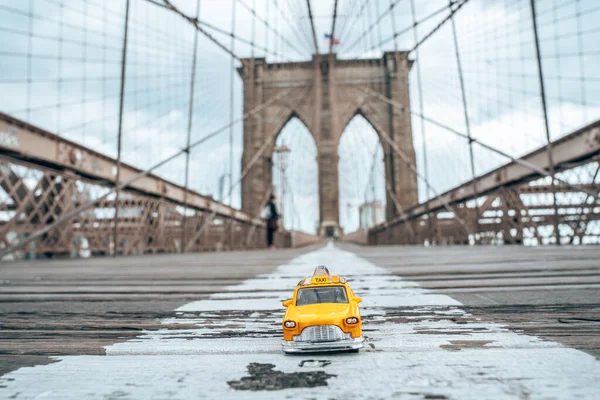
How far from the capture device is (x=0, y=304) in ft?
5.66

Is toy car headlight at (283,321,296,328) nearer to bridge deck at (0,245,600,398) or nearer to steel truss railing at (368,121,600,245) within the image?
bridge deck at (0,245,600,398)

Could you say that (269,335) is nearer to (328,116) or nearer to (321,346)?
(321,346)

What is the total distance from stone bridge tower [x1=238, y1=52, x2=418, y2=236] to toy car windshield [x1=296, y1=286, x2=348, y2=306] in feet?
117

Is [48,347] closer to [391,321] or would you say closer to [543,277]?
[391,321]

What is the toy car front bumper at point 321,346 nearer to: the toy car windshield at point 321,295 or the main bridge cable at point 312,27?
the toy car windshield at point 321,295

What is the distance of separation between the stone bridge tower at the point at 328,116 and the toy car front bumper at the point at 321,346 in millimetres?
35900

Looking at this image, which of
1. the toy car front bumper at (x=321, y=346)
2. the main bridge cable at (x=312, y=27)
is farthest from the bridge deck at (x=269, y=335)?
the main bridge cable at (x=312, y=27)

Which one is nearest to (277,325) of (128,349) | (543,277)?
(128,349)

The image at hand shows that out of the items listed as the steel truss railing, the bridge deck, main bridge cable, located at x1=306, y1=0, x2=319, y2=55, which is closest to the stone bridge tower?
main bridge cable, located at x1=306, y1=0, x2=319, y2=55

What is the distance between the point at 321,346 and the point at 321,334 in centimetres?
3

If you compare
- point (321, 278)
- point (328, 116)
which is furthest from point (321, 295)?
point (328, 116)

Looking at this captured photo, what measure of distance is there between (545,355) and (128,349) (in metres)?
0.91

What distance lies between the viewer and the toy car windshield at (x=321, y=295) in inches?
40.6

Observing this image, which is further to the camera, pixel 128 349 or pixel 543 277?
pixel 543 277
